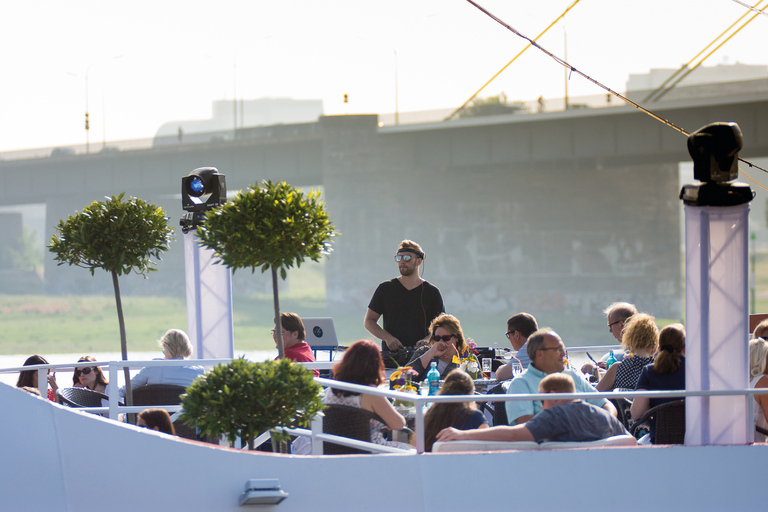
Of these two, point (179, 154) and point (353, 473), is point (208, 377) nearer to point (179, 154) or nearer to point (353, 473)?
point (353, 473)

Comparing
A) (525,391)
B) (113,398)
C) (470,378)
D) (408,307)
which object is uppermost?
(408,307)

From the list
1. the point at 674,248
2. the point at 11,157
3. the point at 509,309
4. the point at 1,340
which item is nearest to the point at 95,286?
the point at 1,340

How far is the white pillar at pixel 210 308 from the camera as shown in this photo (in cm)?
769

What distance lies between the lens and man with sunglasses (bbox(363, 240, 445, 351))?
8086 millimetres

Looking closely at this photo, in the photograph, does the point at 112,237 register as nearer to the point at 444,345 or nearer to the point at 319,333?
the point at 444,345

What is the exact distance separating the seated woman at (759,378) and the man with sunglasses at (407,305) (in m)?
2.87

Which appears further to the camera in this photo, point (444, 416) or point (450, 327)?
point (450, 327)

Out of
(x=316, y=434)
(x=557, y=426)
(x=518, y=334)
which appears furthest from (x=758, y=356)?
(x=316, y=434)

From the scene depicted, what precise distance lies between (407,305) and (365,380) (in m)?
2.90

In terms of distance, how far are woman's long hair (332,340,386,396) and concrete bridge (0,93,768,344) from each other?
98.7 feet

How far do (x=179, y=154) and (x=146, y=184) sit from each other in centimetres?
231

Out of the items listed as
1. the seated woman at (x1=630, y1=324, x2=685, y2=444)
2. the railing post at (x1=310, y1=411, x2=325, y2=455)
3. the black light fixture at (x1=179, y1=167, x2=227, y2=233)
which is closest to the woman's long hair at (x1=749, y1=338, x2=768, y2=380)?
the seated woman at (x1=630, y1=324, x2=685, y2=444)

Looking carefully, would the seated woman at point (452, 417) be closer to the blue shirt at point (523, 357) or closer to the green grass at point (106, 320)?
the blue shirt at point (523, 357)

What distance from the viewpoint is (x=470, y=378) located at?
16.9ft
